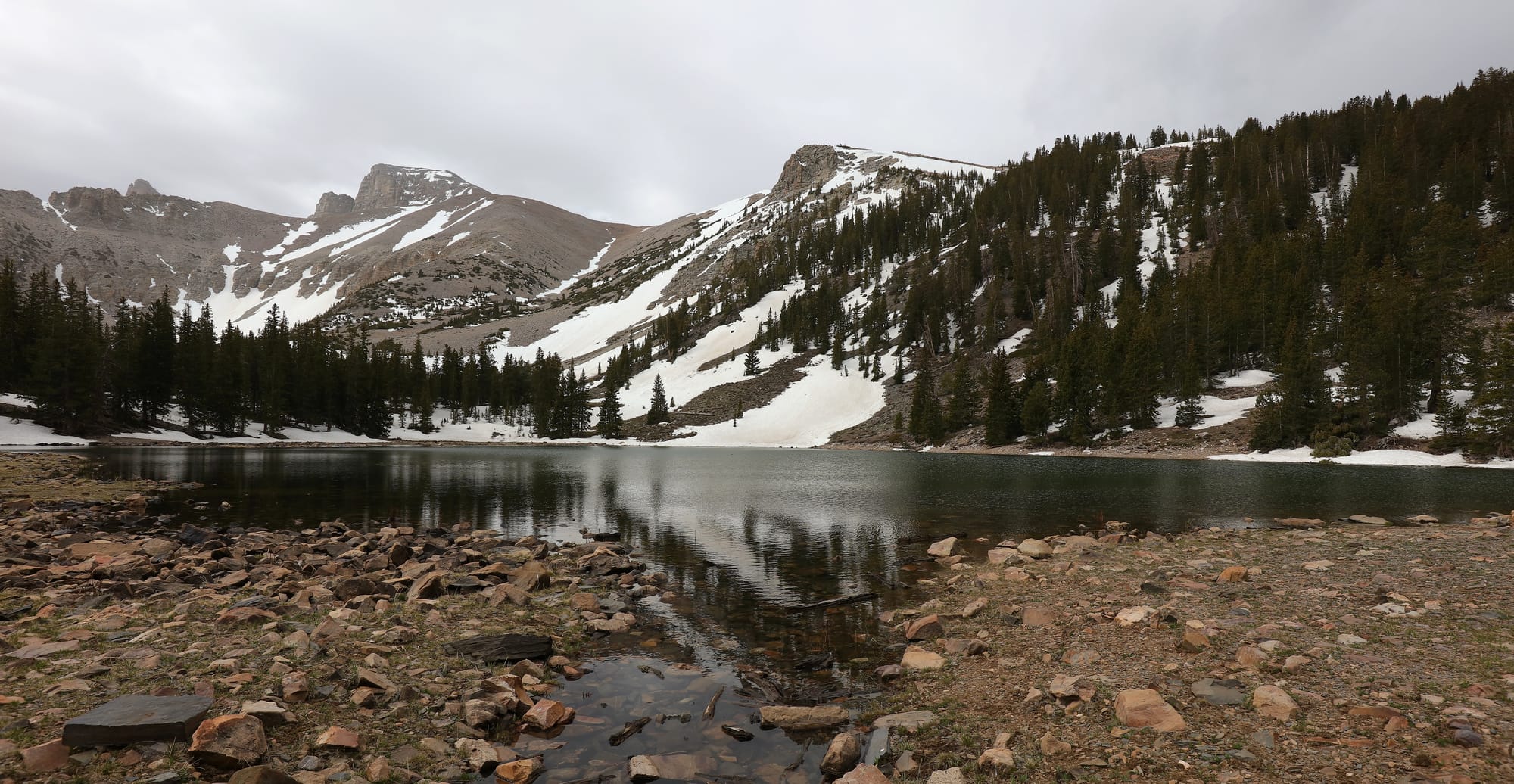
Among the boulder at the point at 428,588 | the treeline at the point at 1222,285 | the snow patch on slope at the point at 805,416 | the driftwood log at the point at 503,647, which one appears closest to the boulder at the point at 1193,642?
the driftwood log at the point at 503,647

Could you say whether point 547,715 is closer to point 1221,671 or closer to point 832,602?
point 832,602

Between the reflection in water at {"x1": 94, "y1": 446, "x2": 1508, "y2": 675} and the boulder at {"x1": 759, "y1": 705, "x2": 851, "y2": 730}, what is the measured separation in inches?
109

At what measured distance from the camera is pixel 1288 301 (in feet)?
278

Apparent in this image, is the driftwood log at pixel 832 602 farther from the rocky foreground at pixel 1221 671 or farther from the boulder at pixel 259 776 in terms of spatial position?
the boulder at pixel 259 776

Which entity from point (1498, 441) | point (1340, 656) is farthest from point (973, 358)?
point (1340, 656)

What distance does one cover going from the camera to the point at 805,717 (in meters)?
8.59

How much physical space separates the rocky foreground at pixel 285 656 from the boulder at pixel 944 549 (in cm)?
920

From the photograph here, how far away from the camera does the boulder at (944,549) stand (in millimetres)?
19663

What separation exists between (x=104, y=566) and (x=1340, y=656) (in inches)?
962

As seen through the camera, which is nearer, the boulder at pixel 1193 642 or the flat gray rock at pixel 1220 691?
the flat gray rock at pixel 1220 691

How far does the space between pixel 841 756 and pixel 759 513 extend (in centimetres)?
2307

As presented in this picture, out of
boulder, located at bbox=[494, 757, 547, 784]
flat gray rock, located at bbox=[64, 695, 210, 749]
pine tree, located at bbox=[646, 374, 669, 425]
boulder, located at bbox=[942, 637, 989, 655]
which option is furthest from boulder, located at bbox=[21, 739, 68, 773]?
pine tree, located at bbox=[646, 374, 669, 425]

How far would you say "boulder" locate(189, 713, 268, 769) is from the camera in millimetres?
6117

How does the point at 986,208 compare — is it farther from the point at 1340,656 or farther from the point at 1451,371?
the point at 1340,656
